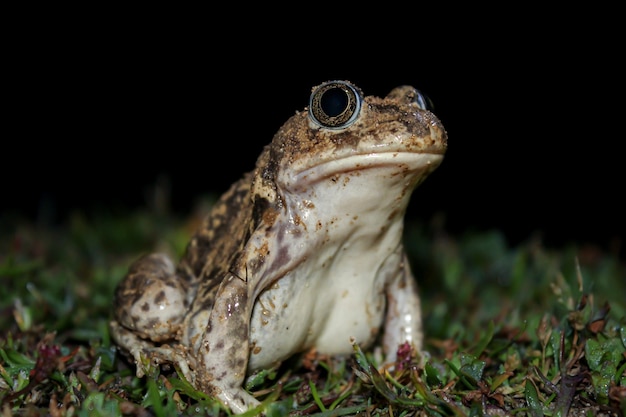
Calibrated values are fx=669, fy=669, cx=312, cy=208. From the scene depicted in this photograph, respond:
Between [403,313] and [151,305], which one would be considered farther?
[403,313]

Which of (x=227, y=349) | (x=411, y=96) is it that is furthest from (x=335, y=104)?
(x=227, y=349)

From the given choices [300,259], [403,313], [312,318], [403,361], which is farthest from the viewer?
[403,313]

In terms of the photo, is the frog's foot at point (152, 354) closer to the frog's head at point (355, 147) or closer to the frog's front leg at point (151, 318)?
the frog's front leg at point (151, 318)

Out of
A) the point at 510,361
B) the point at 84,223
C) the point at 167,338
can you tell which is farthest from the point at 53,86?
the point at 510,361

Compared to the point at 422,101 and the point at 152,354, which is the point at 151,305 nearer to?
the point at 152,354

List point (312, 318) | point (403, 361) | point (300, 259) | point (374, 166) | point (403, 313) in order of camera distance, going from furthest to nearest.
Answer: point (403, 313), point (403, 361), point (312, 318), point (300, 259), point (374, 166)

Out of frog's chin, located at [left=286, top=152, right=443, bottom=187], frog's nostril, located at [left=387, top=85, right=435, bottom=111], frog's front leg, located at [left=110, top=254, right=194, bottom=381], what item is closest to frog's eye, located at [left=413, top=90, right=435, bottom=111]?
frog's nostril, located at [left=387, top=85, right=435, bottom=111]

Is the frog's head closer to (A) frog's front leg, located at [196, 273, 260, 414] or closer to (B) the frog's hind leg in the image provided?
(A) frog's front leg, located at [196, 273, 260, 414]
